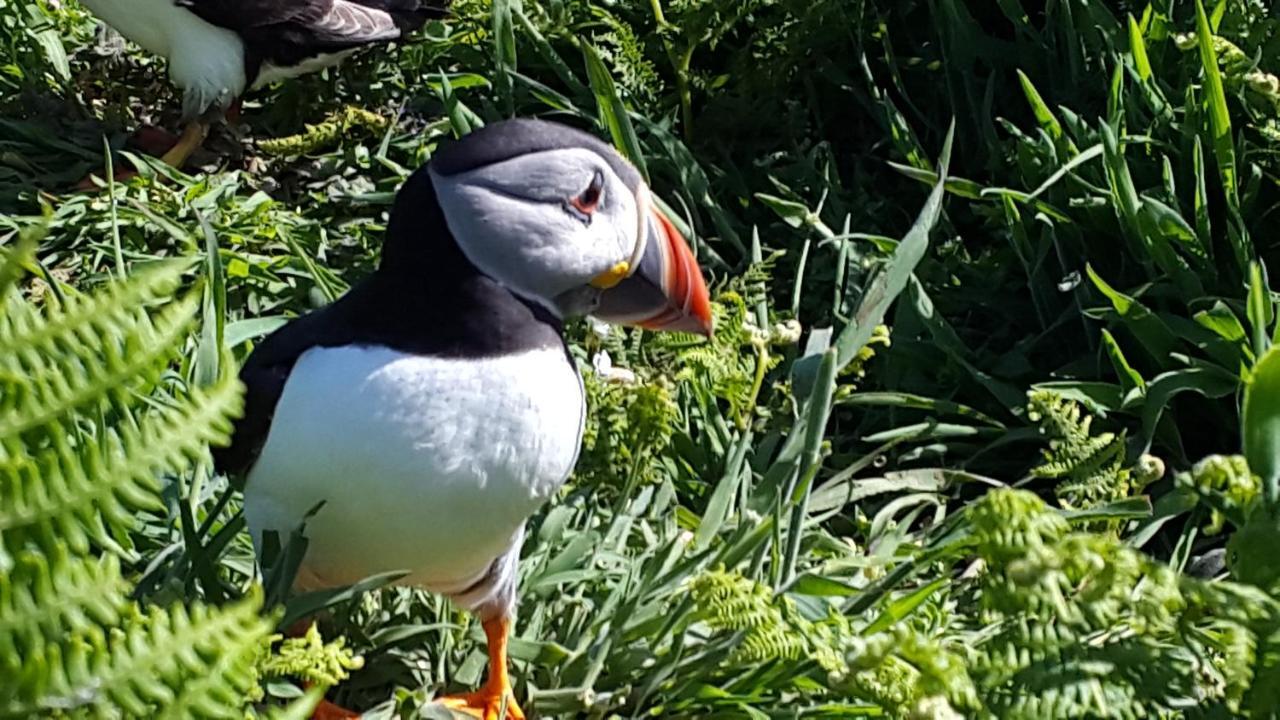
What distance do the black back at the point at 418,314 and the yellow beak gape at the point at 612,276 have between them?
61 mm

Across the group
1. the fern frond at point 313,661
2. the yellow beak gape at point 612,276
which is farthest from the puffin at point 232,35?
the fern frond at point 313,661

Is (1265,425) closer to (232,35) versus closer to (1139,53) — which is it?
(1139,53)

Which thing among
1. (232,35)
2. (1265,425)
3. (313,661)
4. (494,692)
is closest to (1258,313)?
(1265,425)

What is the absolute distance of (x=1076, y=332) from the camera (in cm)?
259

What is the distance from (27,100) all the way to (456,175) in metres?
2.10

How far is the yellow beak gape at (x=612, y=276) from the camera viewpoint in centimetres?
163

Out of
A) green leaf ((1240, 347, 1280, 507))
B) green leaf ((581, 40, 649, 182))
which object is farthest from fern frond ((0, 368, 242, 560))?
green leaf ((581, 40, 649, 182))

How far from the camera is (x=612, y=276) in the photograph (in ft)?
5.39

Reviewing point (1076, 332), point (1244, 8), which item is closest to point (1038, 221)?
point (1076, 332)

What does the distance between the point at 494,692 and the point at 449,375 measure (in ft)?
1.51

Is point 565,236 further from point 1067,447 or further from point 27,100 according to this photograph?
point 27,100

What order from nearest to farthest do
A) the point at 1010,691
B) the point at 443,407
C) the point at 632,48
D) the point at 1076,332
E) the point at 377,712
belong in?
1. the point at 1010,691
2. the point at 443,407
3. the point at 377,712
4. the point at 1076,332
5. the point at 632,48

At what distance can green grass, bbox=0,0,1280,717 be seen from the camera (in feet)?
4.12

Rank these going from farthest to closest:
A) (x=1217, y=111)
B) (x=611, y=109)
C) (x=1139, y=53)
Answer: (x=611, y=109) < (x=1139, y=53) < (x=1217, y=111)
